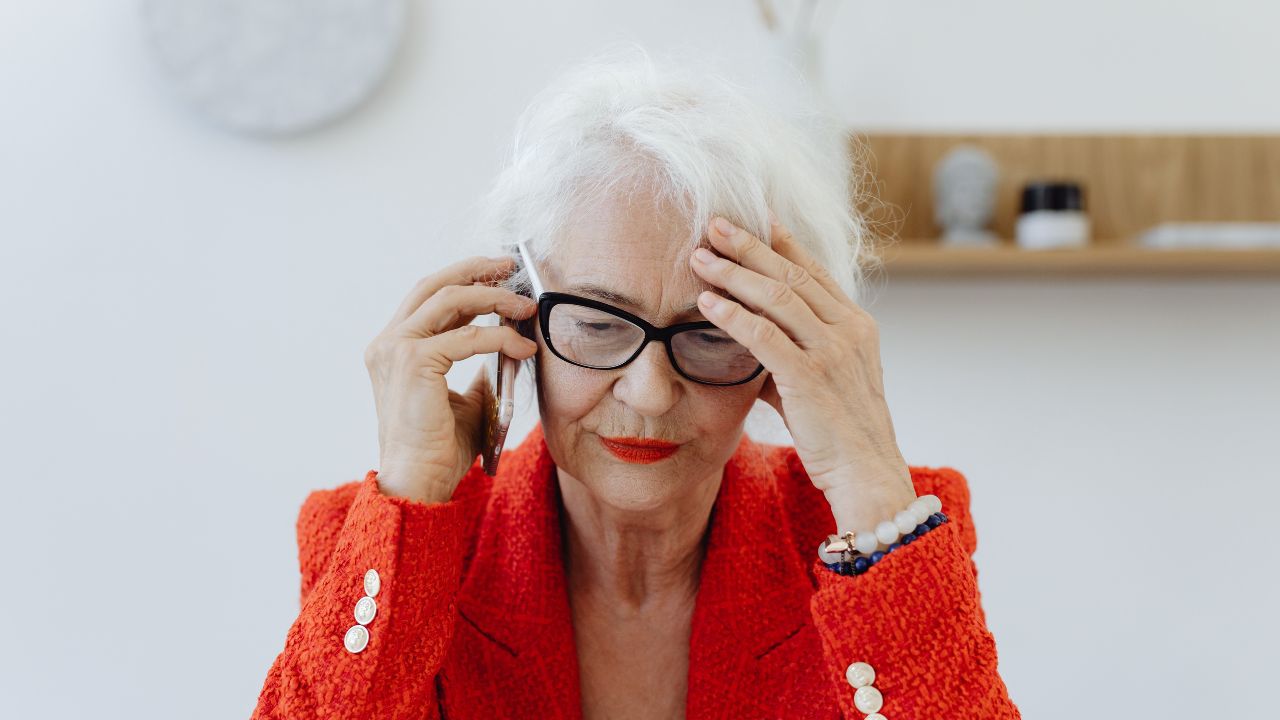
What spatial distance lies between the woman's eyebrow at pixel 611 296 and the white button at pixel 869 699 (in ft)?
1.55

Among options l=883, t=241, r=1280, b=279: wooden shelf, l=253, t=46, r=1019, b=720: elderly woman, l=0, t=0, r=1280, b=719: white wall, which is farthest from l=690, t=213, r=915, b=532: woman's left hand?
l=0, t=0, r=1280, b=719: white wall

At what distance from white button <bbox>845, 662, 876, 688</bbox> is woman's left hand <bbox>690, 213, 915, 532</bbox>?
0.16 meters

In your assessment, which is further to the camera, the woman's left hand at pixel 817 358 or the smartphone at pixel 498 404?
the smartphone at pixel 498 404

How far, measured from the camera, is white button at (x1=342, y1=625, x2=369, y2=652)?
3.88 feet

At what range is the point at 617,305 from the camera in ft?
4.04

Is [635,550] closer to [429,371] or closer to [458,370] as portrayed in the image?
[429,371]

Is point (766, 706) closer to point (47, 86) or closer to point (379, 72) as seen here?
point (379, 72)

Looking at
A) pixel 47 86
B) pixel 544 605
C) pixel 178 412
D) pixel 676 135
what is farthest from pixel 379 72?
pixel 544 605

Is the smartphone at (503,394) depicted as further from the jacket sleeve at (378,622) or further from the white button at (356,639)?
the white button at (356,639)

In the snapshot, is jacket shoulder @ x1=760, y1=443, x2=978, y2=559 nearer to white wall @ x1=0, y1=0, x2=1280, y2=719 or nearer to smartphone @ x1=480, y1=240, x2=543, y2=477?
smartphone @ x1=480, y1=240, x2=543, y2=477

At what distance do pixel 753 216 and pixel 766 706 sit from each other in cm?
65

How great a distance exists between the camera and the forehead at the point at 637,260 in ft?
4.01

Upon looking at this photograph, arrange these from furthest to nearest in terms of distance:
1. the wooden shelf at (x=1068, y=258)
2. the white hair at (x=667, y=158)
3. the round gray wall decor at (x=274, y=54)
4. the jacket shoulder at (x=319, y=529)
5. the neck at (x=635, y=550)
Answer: the round gray wall decor at (x=274, y=54), the wooden shelf at (x=1068, y=258), the neck at (x=635, y=550), the jacket shoulder at (x=319, y=529), the white hair at (x=667, y=158)

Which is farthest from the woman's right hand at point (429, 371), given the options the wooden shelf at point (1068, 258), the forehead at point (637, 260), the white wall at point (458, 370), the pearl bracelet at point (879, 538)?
the wooden shelf at point (1068, 258)
